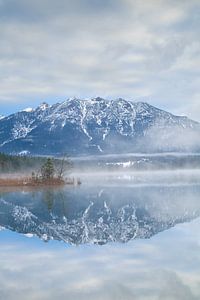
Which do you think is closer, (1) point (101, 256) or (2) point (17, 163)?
(1) point (101, 256)

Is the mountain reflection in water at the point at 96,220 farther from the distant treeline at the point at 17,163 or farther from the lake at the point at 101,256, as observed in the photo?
the distant treeline at the point at 17,163

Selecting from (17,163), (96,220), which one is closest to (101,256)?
(96,220)

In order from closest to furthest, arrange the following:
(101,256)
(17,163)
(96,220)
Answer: (101,256), (96,220), (17,163)

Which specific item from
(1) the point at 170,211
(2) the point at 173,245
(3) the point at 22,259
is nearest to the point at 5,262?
(3) the point at 22,259

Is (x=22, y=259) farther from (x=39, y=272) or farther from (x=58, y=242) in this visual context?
(x=58, y=242)

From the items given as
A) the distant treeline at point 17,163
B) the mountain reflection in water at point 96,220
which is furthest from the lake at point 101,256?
the distant treeline at point 17,163

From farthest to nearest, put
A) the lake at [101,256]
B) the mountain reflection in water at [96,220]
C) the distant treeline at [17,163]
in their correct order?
the distant treeline at [17,163]
the mountain reflection in water at [96,220]
the lake at [101,256]

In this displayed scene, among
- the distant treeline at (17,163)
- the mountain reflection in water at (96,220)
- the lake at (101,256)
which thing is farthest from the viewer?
the distant treeline at (17,163)

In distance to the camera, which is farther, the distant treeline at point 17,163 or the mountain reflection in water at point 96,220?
the distant treeline at point 17,163

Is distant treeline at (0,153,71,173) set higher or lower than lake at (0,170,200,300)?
higher

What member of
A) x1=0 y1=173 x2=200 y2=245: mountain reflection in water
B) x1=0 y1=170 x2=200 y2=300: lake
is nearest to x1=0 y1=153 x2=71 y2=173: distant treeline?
x1=0 y1=173 x2=200 y2=245: mountain reflection in water

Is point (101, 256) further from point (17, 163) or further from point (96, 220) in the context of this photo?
point (17, 163)

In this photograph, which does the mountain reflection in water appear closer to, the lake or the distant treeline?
the lake

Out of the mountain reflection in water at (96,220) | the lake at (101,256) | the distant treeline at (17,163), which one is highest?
the distant treeline at (17,163)
